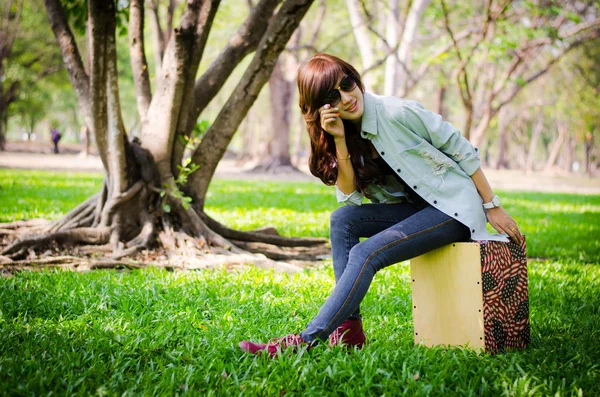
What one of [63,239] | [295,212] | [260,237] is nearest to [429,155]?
[260,237]

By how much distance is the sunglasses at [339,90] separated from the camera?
3.08 m

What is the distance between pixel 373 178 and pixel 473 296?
87 cm

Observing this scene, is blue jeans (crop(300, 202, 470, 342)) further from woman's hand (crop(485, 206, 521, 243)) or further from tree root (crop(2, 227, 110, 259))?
tree root (crop(2, 227, 110, 259))

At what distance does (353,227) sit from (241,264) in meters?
2.35

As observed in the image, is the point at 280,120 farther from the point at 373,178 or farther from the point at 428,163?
the point at 428,163

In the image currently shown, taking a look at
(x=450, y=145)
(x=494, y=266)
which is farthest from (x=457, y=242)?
(x=450, y=145)

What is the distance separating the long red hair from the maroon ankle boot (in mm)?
789

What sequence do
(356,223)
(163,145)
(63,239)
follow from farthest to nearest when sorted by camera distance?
(163,145)
(63,239)
(356,223)

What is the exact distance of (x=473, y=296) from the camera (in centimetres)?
304

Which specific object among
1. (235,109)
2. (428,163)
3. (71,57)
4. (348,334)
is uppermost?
(71,57)

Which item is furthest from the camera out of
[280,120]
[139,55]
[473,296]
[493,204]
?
[280,120]

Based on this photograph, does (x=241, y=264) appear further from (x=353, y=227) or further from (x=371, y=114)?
(x=371, y=114)

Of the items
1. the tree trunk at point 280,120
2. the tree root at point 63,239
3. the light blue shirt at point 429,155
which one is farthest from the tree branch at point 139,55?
the tree trunk at point 280,120

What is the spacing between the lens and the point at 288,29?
5961 mm
